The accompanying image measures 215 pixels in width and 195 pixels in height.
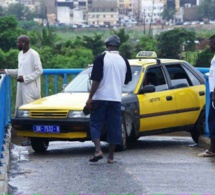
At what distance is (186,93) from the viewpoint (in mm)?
14031

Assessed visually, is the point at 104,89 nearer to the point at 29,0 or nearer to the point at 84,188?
the point at 84,188

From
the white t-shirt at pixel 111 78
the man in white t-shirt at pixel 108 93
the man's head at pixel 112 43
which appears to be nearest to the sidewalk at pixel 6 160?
the man in white t-shirt at pixel 108 93

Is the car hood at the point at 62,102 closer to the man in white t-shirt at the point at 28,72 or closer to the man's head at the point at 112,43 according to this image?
the man in white t-shirt at the point at 28,72

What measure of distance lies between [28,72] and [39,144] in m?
1.67

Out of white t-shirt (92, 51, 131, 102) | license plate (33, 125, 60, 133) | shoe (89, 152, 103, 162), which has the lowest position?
shoe (89, 152, 103, 162)

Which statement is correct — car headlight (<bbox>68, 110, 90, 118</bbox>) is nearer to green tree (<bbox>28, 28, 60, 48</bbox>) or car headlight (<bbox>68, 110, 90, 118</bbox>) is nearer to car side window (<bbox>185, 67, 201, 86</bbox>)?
car side window (<bbox>185, 67, 201, 86</bbox>)

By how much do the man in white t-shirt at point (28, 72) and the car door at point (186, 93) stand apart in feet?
7.29

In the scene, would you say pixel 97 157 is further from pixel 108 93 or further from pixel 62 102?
pixel 62 102

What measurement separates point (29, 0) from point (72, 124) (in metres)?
82.7

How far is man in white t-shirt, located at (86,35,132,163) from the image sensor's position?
439 inches

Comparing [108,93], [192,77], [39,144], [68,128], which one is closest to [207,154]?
[108,93]

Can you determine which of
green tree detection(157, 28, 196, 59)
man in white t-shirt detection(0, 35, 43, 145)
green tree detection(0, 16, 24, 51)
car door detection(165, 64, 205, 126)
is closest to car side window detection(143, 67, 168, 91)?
car door detection(165, 64, 205, 126)

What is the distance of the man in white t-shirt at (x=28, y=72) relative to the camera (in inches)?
559

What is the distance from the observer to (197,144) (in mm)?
14117
